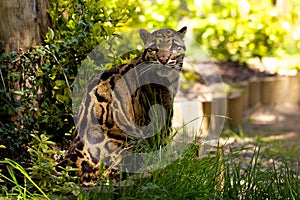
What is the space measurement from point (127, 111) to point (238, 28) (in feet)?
19.0

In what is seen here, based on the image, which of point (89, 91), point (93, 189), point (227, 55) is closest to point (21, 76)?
point (89, 91)

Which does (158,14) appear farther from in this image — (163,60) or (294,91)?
(163,60)

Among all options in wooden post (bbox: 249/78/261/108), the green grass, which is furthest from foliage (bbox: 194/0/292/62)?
the green grass

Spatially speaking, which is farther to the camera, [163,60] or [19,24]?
[19,24]

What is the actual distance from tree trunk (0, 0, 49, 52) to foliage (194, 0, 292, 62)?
4.87 metres

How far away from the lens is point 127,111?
143 inches

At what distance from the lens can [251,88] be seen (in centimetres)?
894

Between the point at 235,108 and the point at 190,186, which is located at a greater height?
the point at 235,108

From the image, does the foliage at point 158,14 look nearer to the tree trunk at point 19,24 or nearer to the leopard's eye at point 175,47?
the tree trunk at point 19,24

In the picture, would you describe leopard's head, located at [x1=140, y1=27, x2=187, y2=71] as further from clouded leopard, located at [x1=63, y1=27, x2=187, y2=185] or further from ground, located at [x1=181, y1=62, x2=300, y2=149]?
ground, located at [x1=181, y1=62, x2=300, y2=149]

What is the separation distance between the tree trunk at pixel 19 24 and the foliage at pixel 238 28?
4874mm

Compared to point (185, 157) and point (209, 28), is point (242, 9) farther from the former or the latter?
point (185, 157)

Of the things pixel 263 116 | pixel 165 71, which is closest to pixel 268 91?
pixel 263 116

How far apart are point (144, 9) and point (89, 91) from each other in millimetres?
3982
